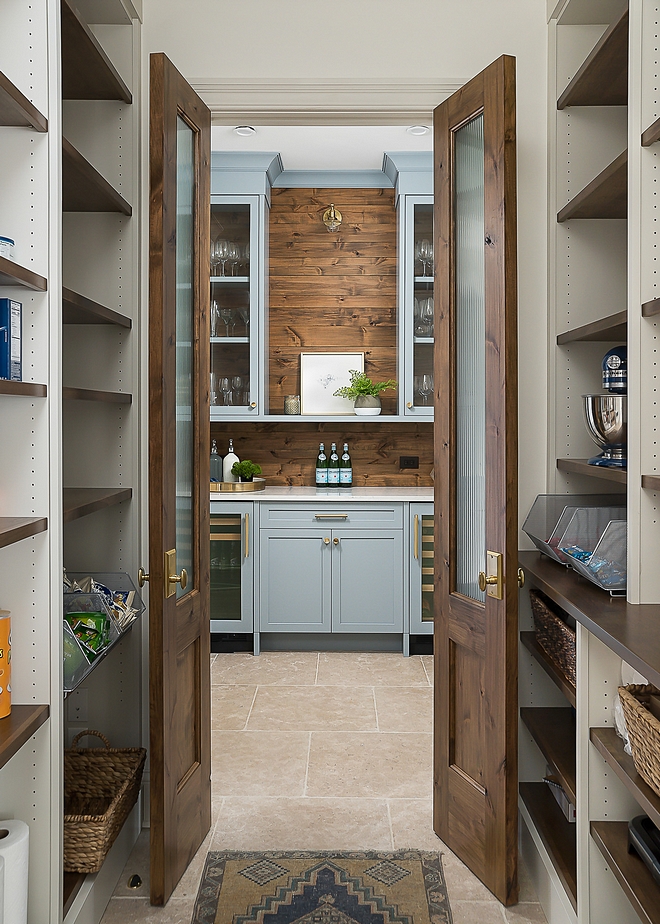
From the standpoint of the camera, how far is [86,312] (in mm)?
2072

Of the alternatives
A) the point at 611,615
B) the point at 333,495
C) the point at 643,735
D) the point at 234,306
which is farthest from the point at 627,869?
the point at 234,306

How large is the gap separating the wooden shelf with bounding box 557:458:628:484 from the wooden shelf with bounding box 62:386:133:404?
4.53 feet

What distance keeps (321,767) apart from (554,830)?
1.04m

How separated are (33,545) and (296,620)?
2.84 m

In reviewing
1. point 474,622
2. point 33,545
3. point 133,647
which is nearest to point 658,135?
point 474,622

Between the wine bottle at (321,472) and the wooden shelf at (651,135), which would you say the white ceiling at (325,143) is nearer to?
the wine bottle at (321,472)

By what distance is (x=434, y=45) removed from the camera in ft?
7.91

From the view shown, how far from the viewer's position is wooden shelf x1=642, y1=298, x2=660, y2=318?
63.0 inches

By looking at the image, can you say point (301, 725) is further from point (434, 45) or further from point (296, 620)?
point (434, 45)

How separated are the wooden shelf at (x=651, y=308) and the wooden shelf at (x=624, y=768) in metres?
0.93

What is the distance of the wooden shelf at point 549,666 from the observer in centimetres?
188

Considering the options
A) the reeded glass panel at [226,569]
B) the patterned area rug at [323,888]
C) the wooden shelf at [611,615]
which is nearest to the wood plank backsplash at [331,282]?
the reeded glass panel at [226,569]

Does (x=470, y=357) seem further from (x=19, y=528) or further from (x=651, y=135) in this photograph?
(x=19, y=528)

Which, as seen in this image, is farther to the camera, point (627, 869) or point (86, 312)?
point (86, 312)
